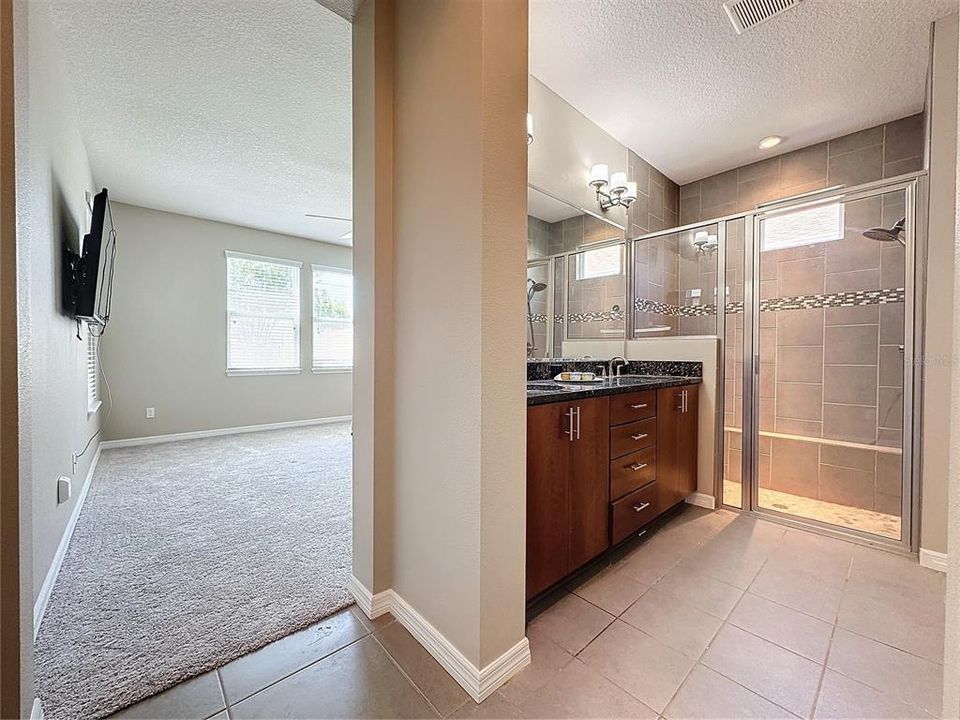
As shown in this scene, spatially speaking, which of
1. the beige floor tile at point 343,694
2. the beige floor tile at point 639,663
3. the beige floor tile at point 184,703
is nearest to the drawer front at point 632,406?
the beige floor tile at point 639,663

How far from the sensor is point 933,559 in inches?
73.7

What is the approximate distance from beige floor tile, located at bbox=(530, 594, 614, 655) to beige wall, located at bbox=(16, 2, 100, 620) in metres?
1.55

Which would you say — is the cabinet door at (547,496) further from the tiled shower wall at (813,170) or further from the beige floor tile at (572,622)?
the tiled shower wall at (813,170)

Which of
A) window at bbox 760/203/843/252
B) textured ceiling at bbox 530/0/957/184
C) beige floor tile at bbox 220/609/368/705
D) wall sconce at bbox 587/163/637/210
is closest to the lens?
beige floor tile at bbox 220/609/368/705

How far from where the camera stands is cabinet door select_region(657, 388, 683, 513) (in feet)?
7.22

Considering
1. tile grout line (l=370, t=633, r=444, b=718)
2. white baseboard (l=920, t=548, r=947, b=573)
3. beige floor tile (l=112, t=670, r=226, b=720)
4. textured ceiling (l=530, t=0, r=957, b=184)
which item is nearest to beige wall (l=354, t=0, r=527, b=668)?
tile grout line (l=370, t=633, r=444, b=718)

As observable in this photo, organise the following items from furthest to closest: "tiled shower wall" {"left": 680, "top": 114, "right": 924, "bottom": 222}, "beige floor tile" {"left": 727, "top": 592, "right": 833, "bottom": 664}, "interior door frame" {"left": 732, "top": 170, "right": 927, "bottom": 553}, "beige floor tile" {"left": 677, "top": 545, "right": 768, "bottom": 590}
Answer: "tiled shower wall" {"left": 680, "top": 114, "right": 924, "bottom": 222} < "interior door frame" {"left": 732, "top": 170, "right": 927, "bottom": 553} < "beige floor tile" {"left": 677, "top": 545, "right": 768, "bottom": 590} < "beige floor tile" {"left": 727, "top": 592, "right": 833, "bottom": 664}

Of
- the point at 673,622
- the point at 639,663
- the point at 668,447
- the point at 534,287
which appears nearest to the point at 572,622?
the point at 639,663

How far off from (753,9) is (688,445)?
7.67 ft

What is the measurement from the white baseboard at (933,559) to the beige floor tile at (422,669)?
2331 mm

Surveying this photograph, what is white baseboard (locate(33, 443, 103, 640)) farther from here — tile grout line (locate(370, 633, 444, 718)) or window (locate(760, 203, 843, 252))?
window (locate(760, 203, 843, 252))

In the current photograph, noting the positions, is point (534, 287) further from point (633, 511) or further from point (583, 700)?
point (583, 700)

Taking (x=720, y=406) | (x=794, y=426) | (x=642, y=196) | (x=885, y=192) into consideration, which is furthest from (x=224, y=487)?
(x=885, y=192)

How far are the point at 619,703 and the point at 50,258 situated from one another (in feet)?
9.85
